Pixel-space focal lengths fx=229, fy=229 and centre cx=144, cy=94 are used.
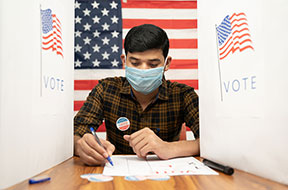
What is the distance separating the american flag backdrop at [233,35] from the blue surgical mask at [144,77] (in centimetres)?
65

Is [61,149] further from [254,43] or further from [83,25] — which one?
[83,25]

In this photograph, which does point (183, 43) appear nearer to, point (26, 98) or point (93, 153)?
point (93, 153)

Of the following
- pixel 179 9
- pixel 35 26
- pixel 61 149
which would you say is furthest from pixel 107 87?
pixel 179 9

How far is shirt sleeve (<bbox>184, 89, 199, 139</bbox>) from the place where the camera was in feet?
4.24

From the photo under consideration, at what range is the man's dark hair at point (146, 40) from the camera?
1.29m

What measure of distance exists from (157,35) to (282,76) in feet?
3.31

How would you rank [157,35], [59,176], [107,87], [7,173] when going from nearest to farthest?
[7,173] < [59,176] < [157,35] < [107,87]

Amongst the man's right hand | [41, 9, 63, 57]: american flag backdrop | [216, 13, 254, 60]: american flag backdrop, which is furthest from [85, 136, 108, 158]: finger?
[216, 13, 254, 60]: american flag backdrop

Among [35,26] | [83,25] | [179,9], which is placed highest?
[179,9]

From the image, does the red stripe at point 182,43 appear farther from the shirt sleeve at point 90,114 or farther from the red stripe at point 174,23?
the shirt sleeve at point 90,114

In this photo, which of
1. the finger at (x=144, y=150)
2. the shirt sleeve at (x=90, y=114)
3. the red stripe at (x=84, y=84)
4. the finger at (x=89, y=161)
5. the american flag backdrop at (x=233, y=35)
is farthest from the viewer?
the red stripe at (x=84, y=84)

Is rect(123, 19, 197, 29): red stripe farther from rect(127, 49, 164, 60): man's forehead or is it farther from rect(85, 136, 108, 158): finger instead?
rect(85, 136, 108, 158): finger

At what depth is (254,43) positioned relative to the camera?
0.48 m

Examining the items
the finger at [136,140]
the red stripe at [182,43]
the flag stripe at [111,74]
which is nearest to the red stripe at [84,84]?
the flag stripe at [111,74]
